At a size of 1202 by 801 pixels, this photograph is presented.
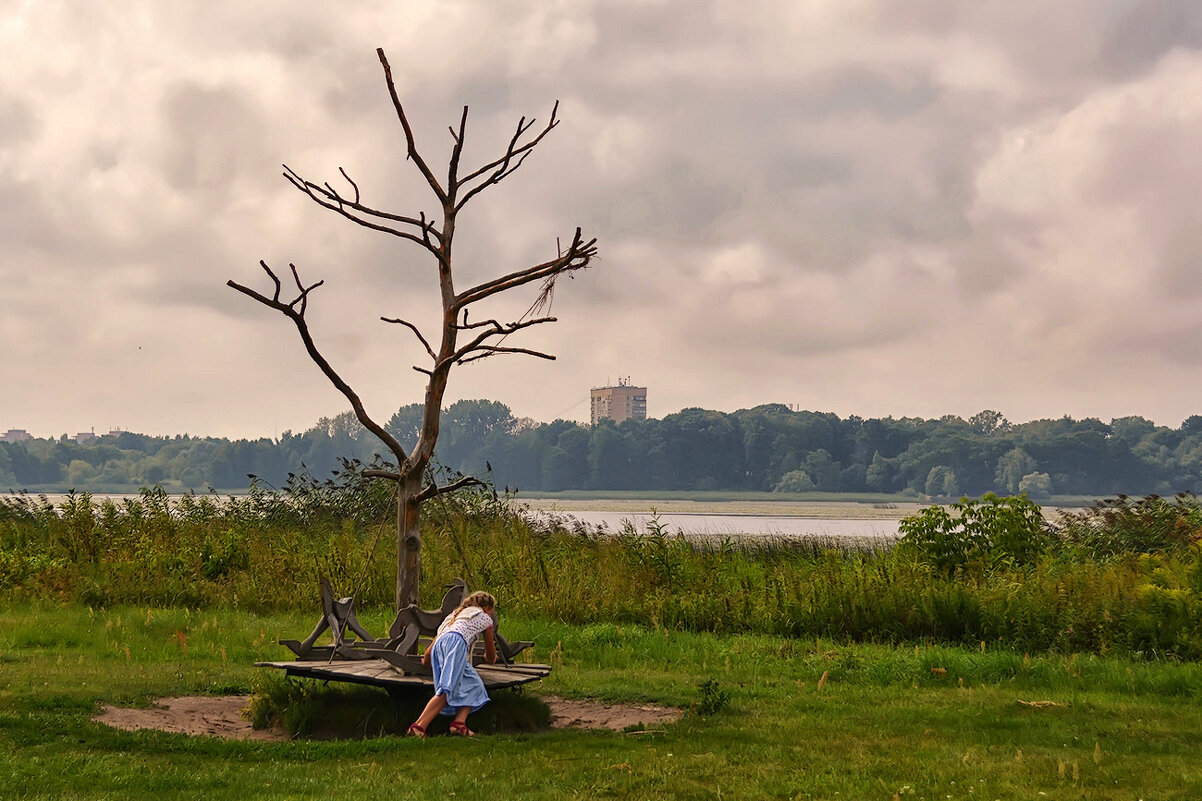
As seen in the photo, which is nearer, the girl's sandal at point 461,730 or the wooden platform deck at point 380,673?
the wooden platform deck at point 380,673

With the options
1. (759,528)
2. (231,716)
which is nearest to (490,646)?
(231,716)

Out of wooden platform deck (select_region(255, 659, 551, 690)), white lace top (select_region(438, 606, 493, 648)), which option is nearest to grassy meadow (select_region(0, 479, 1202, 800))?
wooden platform deck (select_region(255, 659, 551, 690))

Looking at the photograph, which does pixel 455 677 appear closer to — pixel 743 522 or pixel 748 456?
pixel 743 522

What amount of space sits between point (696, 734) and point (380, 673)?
96.3 inches

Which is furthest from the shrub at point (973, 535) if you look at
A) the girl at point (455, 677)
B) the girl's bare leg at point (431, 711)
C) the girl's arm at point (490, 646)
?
the girl's bare leg at point (431, 711)

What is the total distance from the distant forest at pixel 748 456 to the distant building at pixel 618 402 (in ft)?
165

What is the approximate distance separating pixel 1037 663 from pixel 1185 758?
11.5 ft

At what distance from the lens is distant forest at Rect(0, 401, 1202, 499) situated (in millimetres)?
107625

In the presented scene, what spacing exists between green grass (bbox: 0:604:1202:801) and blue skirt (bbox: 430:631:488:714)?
1.43 ft

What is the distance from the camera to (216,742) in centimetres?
786

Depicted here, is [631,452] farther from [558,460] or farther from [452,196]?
[452,196]

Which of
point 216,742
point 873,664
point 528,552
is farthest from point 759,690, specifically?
point 528,552

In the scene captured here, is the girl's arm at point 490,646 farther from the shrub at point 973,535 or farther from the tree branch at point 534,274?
the shrub at point 973,535

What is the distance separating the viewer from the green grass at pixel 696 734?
22.4 feet
